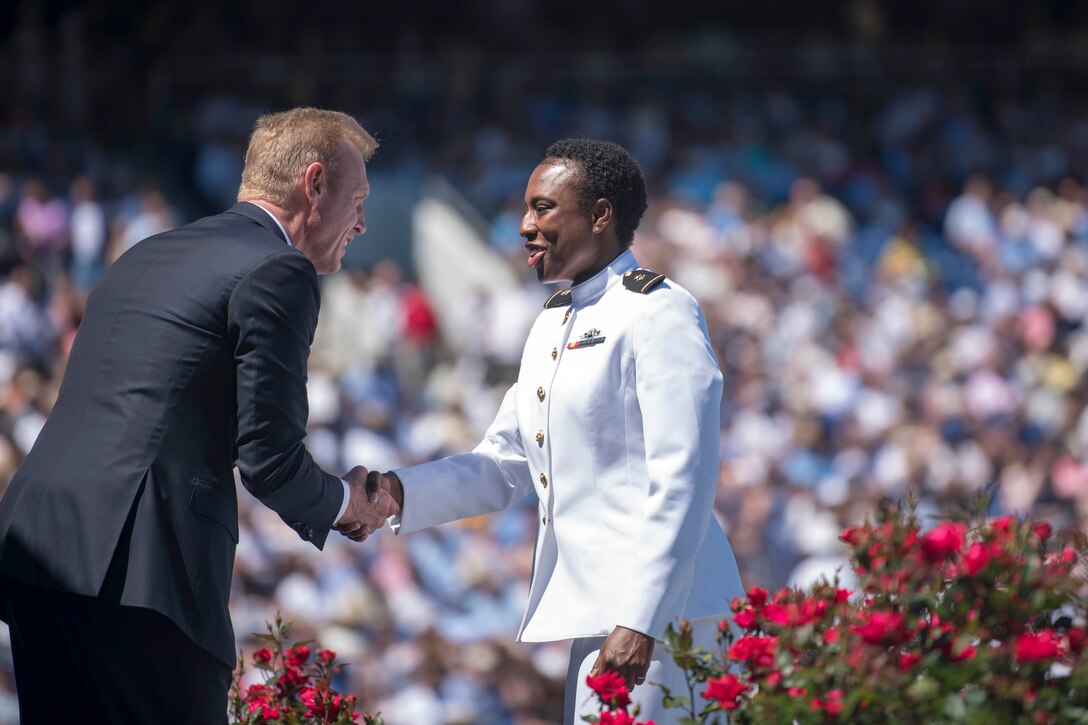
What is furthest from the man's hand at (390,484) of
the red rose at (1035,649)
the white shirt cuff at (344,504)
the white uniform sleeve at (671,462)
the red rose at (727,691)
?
the red rose at (1035,649)

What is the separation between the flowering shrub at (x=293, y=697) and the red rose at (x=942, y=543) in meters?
1.29

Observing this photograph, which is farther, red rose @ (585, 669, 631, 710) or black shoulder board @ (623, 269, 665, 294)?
black shoulder board @ (623, 269, 665, 294)

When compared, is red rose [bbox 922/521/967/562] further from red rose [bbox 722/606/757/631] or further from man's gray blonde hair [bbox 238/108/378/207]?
man's gray blonde hair [bbox 238/108/378/207]

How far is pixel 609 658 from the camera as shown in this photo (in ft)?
10.6

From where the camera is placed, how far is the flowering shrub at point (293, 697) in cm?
328

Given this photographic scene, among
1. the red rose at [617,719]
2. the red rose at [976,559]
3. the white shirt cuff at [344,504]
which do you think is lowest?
the red rose at [617,719]

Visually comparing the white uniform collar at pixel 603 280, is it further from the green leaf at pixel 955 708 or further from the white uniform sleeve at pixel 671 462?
the green leaf at pixel 955 708

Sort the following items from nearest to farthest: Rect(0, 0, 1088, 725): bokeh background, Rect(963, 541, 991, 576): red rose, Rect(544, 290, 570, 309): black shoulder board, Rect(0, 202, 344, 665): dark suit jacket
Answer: Rect(963, 541, 991, 576): red rose, Rect(0, 202, 344, 665): dark suit jacket, Rect(544, 290, 570, 309): black shoulder board, Rect(0, 0, 1088, 725): bokeh background

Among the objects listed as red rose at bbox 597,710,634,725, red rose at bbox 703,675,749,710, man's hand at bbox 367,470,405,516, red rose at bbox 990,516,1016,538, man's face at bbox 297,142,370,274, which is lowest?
red rose at bbox 597,710,634,725

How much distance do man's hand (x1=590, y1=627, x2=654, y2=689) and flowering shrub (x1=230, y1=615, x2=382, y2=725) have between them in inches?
20.1

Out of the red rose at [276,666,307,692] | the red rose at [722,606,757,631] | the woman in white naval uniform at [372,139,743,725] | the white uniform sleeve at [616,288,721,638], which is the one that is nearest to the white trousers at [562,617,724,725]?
the woman in white naval uniform at [372,139,743,725]

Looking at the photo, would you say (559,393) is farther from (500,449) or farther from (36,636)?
(36,636)

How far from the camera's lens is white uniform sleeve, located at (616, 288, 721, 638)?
10.7 feet

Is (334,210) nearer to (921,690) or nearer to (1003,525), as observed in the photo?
(1003,525)
